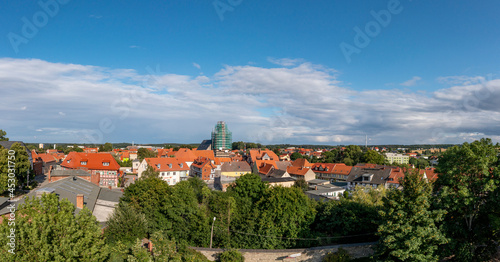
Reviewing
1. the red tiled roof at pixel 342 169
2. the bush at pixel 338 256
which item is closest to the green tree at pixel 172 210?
the bush at pixel 338 256

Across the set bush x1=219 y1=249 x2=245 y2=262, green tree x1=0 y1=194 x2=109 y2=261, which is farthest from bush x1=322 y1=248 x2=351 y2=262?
green tree x1=0 y1=194 x2=109 y2=261

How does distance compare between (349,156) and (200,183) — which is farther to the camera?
(349,156)

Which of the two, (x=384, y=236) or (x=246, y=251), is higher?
(x=384, y=236)

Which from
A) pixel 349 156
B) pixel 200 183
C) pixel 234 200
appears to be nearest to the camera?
pixel 234 200

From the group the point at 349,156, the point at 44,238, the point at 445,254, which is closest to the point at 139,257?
the point at 44,238

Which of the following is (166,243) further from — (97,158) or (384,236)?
(97,158)

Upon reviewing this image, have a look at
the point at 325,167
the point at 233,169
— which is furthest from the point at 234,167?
the point at 325,167

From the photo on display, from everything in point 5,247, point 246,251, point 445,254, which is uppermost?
point 5,247
